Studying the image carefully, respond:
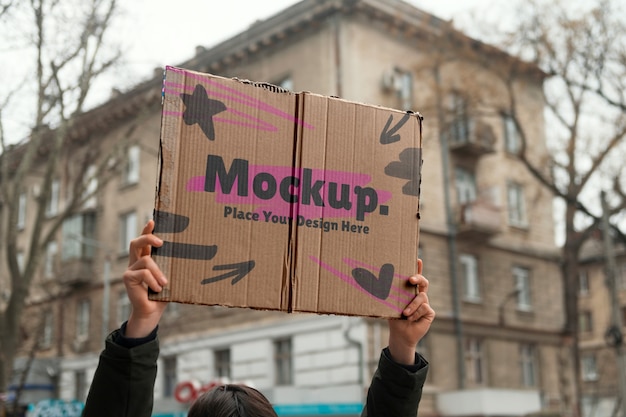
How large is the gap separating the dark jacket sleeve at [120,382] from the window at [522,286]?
29.0 meters

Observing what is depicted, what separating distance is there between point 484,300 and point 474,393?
4096 mm

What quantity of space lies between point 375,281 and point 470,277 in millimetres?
26352

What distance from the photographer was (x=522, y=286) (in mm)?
31266

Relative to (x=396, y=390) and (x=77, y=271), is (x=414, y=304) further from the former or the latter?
(x=77, y=271)

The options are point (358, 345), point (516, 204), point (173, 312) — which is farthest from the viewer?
point (516, 204)

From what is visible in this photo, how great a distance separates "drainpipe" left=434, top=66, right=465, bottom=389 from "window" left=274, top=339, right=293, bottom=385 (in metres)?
5.24

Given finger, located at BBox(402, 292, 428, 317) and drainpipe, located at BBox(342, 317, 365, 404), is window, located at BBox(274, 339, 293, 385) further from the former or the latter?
finger, located at BBox(402, 292, 428, 317)

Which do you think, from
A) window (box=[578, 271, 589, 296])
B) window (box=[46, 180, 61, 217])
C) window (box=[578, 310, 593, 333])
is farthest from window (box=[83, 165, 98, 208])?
window (box=[578, 310, 593, 333])

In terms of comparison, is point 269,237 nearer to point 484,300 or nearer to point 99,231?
point 484,300

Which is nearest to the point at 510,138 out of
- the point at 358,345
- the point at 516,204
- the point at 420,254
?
the point at 516,204

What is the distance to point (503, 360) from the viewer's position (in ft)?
95.7

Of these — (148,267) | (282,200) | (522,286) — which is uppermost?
(522,286)

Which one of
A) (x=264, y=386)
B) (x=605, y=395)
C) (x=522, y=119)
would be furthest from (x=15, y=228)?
(x=605, y=395)

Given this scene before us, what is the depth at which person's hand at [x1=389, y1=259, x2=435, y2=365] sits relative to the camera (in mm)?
2977
